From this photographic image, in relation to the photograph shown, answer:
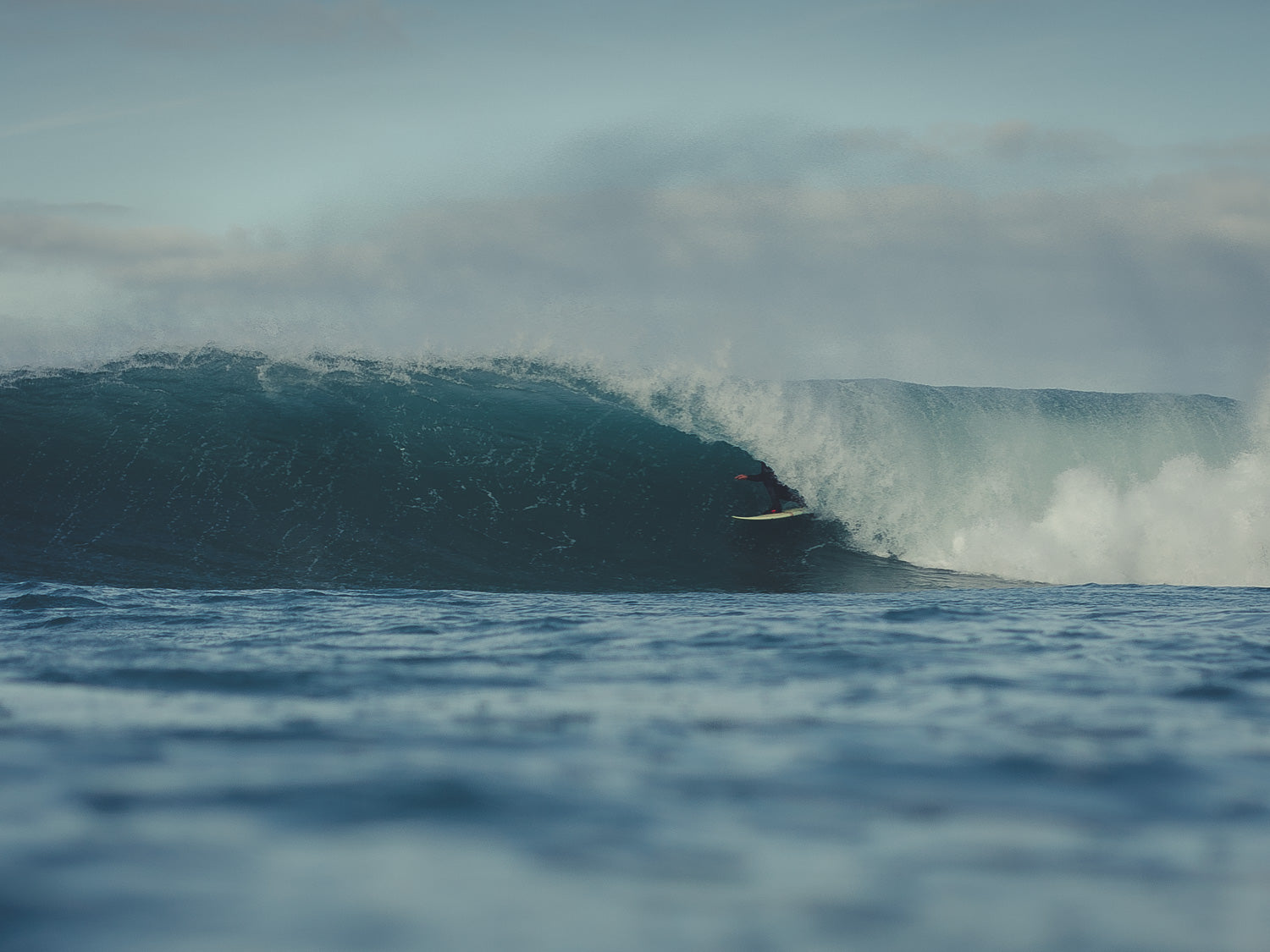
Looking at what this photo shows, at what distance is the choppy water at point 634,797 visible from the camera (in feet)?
5.33

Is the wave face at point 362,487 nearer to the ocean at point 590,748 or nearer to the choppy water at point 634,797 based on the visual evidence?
the ocean at point 590,748

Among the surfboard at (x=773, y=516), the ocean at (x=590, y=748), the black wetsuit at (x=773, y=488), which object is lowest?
the ocean at (x=590, y=748)

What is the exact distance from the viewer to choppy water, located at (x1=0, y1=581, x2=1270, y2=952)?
1626mm

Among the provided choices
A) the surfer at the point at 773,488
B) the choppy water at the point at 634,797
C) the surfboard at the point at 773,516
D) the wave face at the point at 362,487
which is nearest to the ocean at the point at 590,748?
the choppy water at the point at 634,797

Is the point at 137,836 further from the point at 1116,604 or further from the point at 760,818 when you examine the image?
the point at 1116,604

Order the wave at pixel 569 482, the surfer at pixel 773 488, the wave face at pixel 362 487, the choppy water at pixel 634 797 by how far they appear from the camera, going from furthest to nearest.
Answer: the surfer at pixel 773 488
the wave at pixel 569 482
the wave face at pixel 362 487
the choppy water at pixel 634 797

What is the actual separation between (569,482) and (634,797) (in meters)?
11.1

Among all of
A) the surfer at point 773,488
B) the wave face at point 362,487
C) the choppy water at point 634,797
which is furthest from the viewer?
the surfer at point 773,488

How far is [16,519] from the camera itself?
10.8 meters

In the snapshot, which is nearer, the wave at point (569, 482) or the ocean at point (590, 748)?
the ocean at point (590, 748)

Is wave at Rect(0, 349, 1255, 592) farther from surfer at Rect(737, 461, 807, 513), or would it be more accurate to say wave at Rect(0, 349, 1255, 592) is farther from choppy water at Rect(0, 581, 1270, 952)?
choppy water at Rect(0, 581, 1270, 952)

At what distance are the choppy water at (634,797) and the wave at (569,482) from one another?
5859 millimetres

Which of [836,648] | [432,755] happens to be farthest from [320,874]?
[836,648]

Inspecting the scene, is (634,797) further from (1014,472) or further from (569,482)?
(1014,472)
